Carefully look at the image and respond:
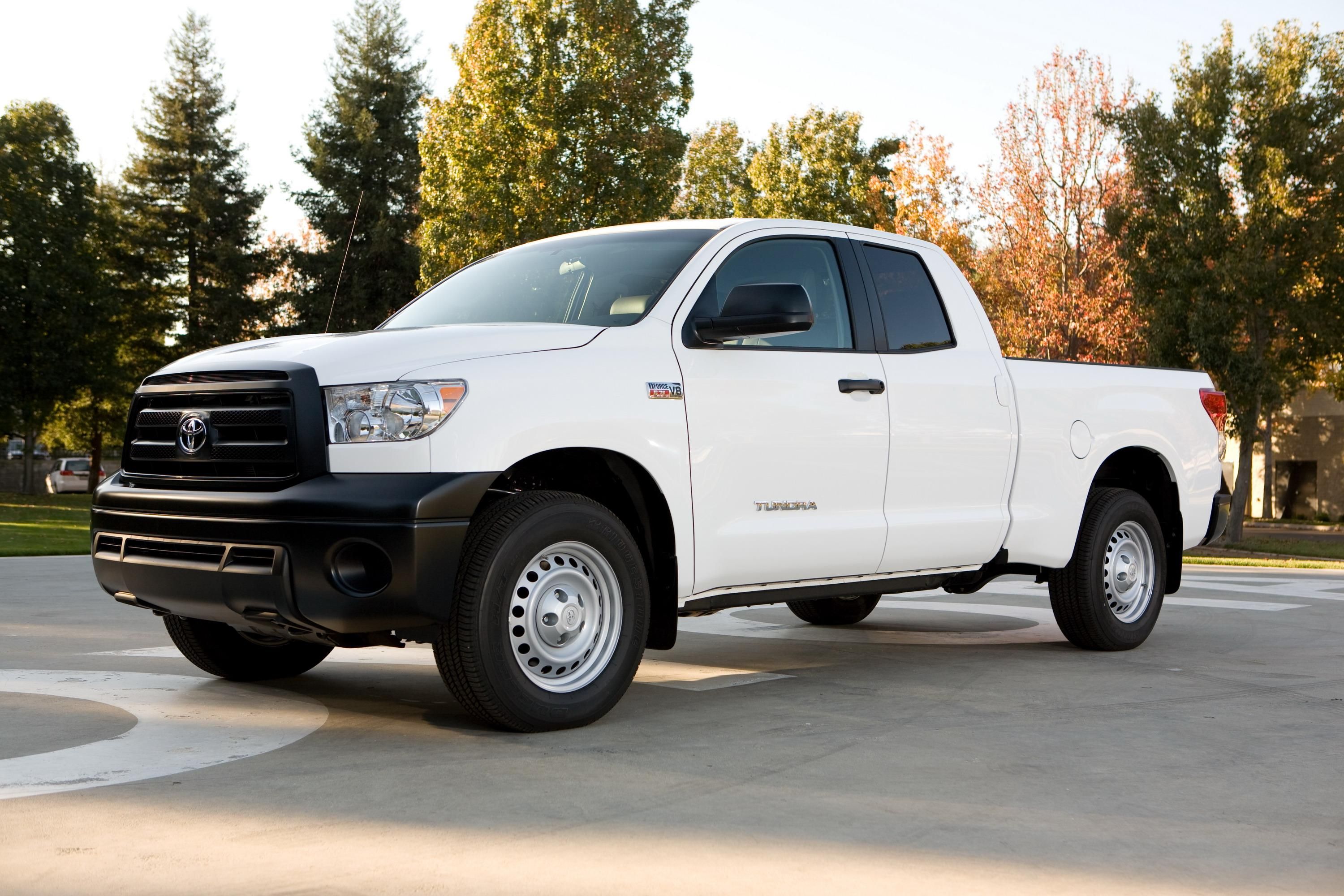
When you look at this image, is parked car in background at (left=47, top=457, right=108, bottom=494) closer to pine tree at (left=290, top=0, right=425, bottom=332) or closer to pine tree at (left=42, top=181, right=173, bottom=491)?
pine tree at (left=42, top=181, right=173, bottom=491)

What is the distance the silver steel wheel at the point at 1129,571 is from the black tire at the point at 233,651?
4.49m

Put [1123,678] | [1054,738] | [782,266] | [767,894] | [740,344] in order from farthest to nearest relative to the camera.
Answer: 1. [1123,678]
2. [782,266]
3. [740,344]
4. [1054,738]
5. [767,894]

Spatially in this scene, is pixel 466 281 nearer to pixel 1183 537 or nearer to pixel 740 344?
A: pixel 740 344

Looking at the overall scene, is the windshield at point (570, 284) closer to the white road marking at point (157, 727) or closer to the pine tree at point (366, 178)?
the white road marking at point (157, 727)

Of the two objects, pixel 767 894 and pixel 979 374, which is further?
pixel 979 374

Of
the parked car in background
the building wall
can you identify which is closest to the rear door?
the building wall

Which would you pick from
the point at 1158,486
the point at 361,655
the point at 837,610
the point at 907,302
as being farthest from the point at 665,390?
the point at 1158,486

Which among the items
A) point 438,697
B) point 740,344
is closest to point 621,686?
point 438,697

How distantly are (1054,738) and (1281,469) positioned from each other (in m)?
40.1

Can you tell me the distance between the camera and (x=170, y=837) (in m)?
3.70

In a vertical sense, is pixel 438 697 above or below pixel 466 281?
below

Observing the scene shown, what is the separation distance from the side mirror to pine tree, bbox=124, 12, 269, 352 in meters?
43.0

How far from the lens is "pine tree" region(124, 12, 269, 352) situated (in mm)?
46688

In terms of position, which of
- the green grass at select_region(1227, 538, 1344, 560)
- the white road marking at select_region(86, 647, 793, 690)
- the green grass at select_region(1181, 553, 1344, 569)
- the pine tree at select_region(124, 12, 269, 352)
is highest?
the pine tree at select_region(124, 12, 269, 352)
